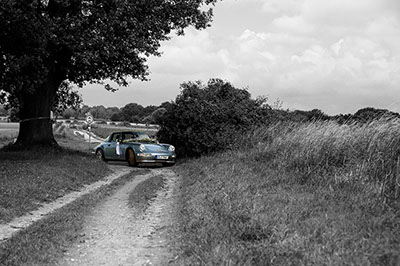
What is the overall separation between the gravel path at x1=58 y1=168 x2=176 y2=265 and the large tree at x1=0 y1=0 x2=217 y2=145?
7.30 meters

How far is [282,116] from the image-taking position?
889 inches

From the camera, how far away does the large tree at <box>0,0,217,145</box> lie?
1401cm

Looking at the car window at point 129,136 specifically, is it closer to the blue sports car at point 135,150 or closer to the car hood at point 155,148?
the blue sports car at point 135,150

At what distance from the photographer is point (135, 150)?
19.0m

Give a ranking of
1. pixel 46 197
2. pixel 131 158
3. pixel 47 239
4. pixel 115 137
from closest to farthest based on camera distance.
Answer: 1. pixel 47 239
2. pixel 46 197
3. pixel 131 158
4. pixel 115 137

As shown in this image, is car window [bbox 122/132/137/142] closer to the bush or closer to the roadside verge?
the bush

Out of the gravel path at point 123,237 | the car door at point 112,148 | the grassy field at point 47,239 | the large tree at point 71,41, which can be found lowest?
the gravel path at point 123,237

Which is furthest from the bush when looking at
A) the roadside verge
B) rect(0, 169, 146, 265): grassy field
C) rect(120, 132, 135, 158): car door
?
rect(0, 169, 146, 265): grassy field

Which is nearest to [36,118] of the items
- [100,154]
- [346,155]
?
[100,154]

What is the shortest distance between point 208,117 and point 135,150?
4.14 m

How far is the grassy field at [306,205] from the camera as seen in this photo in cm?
515

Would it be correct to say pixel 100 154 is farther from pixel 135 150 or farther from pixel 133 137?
pixel 135 150

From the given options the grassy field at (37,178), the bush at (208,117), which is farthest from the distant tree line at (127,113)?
the grassy field at (37,178)

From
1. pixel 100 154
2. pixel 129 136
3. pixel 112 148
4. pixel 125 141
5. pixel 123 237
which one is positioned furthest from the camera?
pixel 100 154
